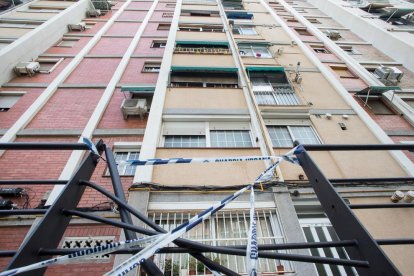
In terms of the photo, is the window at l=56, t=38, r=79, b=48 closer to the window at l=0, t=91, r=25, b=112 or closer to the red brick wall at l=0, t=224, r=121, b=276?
the window at l=0, t=91, r=25, b=112

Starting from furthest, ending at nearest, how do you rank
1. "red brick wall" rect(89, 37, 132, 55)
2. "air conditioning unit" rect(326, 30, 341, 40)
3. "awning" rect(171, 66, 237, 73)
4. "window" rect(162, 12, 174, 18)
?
"window" rect(162, 12, 174, 18)
"air conditioning unit" rect(326, 30, 341, 40)
"red brick wall" rect(89, 37, 132, 55)
"awning" rect(171, 66, 237, 73)

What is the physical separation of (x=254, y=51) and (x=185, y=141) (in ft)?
27.4

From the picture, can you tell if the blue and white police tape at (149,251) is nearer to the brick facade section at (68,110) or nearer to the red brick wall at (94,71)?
the brick facade section at (68,110)

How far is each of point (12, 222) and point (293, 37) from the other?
16.3 metres

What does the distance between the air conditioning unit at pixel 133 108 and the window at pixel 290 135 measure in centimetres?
→ 511

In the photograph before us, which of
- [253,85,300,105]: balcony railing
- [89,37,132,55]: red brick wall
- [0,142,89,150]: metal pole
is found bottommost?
[0,142,89,150]: metal pole

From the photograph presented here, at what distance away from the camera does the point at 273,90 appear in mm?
9656

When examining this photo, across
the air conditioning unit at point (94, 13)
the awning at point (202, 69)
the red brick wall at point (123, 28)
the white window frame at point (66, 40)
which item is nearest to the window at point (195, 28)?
the red brick wall at point (123, 28)

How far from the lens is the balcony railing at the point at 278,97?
29.4ft

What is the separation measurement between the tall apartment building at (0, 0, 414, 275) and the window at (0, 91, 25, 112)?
6 centimetres

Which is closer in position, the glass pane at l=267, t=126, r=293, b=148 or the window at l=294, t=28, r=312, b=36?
the glass pane at l=267, t=126, r=293, b=148

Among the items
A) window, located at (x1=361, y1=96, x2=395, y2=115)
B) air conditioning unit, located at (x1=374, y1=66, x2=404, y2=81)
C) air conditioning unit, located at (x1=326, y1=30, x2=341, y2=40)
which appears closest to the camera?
window, located at (x1=361, y1=96, x2=395, y2=115)

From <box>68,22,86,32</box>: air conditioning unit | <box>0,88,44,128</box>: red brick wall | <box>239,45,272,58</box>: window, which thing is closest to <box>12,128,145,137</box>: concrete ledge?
<box>0,88,44,128</box>: red brick wall

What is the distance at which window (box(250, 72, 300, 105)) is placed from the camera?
9031 millimetres
